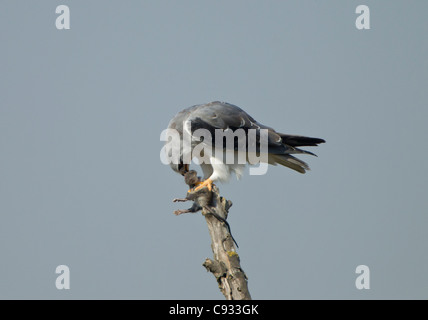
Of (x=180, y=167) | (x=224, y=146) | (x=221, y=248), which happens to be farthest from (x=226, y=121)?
(x=221, y=248)

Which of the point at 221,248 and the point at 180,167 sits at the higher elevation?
the point at 180,167

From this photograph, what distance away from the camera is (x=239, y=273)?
6.14m

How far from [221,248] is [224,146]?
96.8 inches

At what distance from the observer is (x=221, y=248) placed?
254 inches

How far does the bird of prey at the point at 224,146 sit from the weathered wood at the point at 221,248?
1220 mm

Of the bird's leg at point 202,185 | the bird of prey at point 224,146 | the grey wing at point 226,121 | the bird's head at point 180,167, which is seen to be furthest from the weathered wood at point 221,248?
the grey wing at point 226,121

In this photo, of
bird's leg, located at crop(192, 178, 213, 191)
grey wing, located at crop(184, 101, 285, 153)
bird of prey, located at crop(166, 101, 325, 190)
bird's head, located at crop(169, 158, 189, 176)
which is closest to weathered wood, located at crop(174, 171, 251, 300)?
bird's leg, located at crop(192, 178, 213, 191)

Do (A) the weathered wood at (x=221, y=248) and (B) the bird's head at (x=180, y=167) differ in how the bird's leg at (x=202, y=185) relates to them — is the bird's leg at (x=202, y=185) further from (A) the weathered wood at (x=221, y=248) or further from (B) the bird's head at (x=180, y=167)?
(B) the bird's head at (x=180, y=167)

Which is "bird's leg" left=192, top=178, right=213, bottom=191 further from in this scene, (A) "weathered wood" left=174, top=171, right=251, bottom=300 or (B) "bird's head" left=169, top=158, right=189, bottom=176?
(B) "bird's head" left=169, top=158, right=189, bottom=176

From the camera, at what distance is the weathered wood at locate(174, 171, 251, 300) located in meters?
6.10

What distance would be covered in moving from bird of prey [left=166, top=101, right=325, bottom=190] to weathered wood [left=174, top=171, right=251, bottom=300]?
1220 mm

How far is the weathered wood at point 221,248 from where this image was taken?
20.0 ft

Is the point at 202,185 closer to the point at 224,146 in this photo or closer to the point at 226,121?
the point at 224,146

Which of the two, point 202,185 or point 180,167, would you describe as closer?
point 202,185
